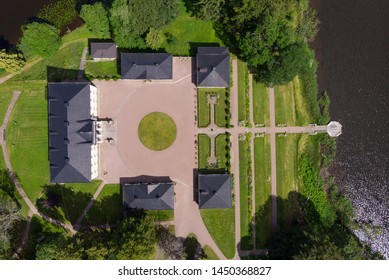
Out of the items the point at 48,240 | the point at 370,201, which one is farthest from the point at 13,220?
the point at 370,201

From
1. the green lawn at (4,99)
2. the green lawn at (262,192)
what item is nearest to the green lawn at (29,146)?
the green lawn at (4,99)

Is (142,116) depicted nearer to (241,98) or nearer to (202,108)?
(202,108)

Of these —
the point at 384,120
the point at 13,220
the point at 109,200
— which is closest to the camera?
the point at 13,220

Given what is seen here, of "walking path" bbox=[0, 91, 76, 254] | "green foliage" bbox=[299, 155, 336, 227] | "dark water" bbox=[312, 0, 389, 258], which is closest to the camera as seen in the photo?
"walking path" bbox=[0, 91, 76, 254]

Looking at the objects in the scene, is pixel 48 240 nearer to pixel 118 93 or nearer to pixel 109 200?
pixel 109 200

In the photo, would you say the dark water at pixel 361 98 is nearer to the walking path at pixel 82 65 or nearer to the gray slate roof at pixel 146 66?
the gray slate roof at pixel 146 66

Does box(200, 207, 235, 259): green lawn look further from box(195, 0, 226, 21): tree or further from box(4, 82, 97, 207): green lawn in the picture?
box(195, 0, 226, 21): tree

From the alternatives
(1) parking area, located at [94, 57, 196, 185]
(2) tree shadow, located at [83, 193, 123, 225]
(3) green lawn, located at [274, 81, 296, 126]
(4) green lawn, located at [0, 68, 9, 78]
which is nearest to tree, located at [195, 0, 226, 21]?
(1) parking area, located at [94, 57, 196, 185]
